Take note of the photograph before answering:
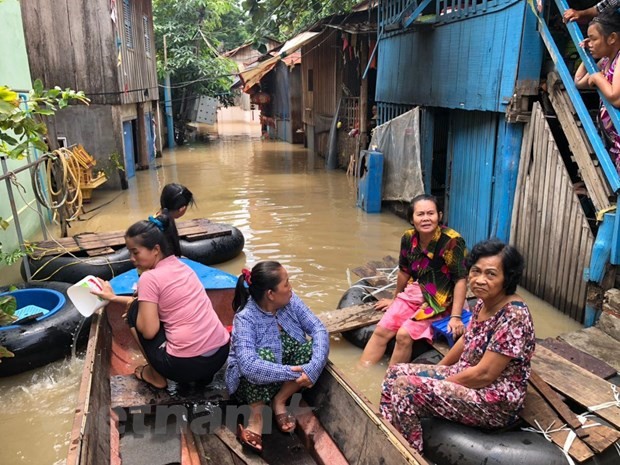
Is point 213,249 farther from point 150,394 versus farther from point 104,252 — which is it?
point 150,394

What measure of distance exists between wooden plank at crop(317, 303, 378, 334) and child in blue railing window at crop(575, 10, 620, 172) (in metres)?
2.61

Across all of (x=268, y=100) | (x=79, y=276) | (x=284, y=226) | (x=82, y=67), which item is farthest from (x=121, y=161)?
(x=268, y=100)

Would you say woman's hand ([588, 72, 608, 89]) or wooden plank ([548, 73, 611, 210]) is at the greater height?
woman's hand ([588, 72, 608, 89])

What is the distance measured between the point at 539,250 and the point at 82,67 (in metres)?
11.2

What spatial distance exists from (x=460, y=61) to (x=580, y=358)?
519 cm

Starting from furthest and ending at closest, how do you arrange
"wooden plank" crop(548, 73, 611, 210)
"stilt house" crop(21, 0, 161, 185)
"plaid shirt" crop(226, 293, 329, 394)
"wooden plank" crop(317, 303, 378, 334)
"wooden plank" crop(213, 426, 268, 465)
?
"stilt house" crop(21, 0, 161, 185) < "wooden plank" crop(317, 303, 378, 334) < "wooden plank" crop(548, 73, 611, 210) < "plaid shirt" crop(226, 293, 329, 394) < "wooden plank" crop(213, 426, 268, 465)

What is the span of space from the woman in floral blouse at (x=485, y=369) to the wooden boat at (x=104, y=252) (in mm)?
4512

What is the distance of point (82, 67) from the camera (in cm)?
1255

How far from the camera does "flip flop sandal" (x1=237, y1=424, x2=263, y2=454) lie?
3164 millimetres

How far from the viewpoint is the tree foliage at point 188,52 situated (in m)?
24.0

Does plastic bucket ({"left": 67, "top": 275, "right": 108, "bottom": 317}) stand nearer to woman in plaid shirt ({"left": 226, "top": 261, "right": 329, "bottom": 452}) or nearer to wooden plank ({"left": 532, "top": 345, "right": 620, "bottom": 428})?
woman in plaid shirt ({"left": 226, "top": 261, "right": 329, "bottom": 452})

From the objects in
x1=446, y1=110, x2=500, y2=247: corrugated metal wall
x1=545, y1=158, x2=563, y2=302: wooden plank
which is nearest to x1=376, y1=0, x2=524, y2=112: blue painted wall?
x1=446, y1=110, x2=500, y2=247: corrugated metal wall

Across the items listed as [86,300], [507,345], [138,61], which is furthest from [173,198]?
[138,61]

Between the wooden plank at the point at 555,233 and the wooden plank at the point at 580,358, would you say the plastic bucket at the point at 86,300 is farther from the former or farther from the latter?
the wooden plank at the point at 555,233
